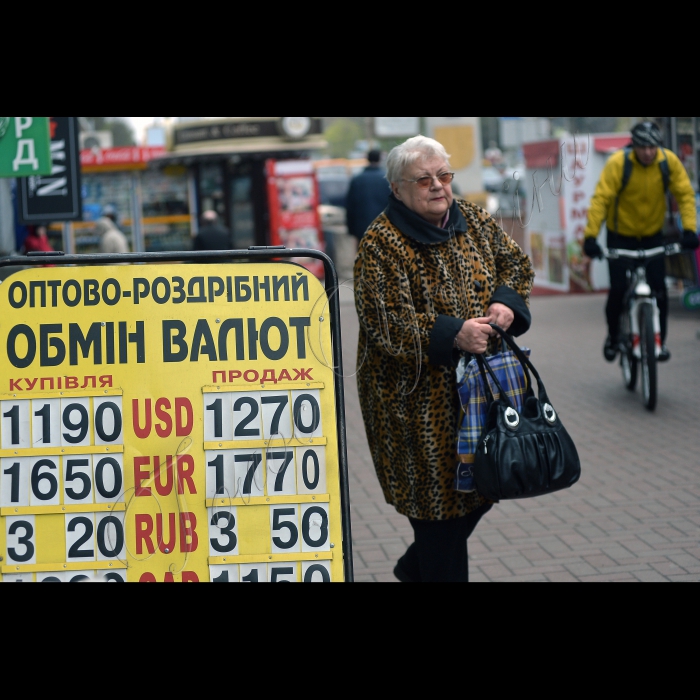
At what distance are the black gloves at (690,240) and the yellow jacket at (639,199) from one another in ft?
0.24

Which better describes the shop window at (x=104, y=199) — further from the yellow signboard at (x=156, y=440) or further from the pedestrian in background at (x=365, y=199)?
the yellow signboard at (x=156, y=440)

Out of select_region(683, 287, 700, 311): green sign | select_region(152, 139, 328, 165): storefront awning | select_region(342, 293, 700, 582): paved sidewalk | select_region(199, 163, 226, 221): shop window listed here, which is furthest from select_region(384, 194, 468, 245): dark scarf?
select_region(199, 163, 226, 221): shop window

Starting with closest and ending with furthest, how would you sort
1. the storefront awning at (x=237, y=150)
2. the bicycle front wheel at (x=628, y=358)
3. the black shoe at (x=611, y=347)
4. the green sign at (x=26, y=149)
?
the green sign at (x=26, y=149), the bicycle front wheel at (x=628, y=358), the black shoe at (x=611, y=347), the storefront awning at (x=237, y=150)

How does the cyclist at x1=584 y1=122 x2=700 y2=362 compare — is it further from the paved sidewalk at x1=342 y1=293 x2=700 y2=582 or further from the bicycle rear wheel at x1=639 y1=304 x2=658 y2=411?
the paved sidewalk at x1=342 y1=293 x2=700 y2=582

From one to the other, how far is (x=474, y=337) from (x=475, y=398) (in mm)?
189

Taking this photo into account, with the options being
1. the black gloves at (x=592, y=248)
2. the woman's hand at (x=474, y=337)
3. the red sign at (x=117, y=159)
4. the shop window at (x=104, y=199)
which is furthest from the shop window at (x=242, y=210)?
the woman's hand at (x=474, y=337)

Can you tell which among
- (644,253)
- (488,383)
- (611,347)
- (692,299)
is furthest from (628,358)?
(488,383)

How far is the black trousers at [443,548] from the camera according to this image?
11.2ft

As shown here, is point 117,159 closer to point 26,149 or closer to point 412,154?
point 26,149

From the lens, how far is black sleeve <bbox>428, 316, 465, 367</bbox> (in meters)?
3.19

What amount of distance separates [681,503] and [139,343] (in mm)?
3280

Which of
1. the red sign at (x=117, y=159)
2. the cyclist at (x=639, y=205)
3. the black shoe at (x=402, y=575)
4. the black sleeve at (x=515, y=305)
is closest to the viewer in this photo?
the black sleeve at (x=515, y=305)

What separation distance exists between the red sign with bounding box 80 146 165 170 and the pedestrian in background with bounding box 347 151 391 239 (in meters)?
11.5

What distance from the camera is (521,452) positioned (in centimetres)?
309
